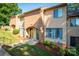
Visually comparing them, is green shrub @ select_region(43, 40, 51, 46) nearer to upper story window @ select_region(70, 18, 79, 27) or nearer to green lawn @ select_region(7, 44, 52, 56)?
green lawn @ select_region(7, 44, 52, 56)

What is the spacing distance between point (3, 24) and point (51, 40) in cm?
139

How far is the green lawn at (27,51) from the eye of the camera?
656cm

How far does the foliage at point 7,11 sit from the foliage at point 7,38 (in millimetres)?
284

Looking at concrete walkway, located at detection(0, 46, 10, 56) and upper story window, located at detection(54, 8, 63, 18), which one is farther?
upper story window, located at detection(54, 8, 63, 18)

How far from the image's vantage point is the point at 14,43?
669 centimetres

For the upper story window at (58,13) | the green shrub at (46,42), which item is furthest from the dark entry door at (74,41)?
the upper story window at (58,13)

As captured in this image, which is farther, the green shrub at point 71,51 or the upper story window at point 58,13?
the upper story window at point 58,13

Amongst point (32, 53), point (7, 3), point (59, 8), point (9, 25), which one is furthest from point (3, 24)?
point (59, 8)

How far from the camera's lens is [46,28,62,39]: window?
6.72 m

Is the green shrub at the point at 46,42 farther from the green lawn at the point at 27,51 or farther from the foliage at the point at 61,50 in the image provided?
the foliage at the point at 61,50

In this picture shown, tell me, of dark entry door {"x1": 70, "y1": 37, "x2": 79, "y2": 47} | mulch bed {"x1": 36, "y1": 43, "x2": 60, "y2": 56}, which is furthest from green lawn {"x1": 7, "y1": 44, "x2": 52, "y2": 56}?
dark entry door {"x1": 70, "y1": 37, "x2": 79, "y2": 47}

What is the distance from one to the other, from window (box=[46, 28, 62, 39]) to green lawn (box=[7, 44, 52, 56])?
483 mm

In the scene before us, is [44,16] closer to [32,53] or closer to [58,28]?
[58,28]

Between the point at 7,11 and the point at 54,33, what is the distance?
145cm
